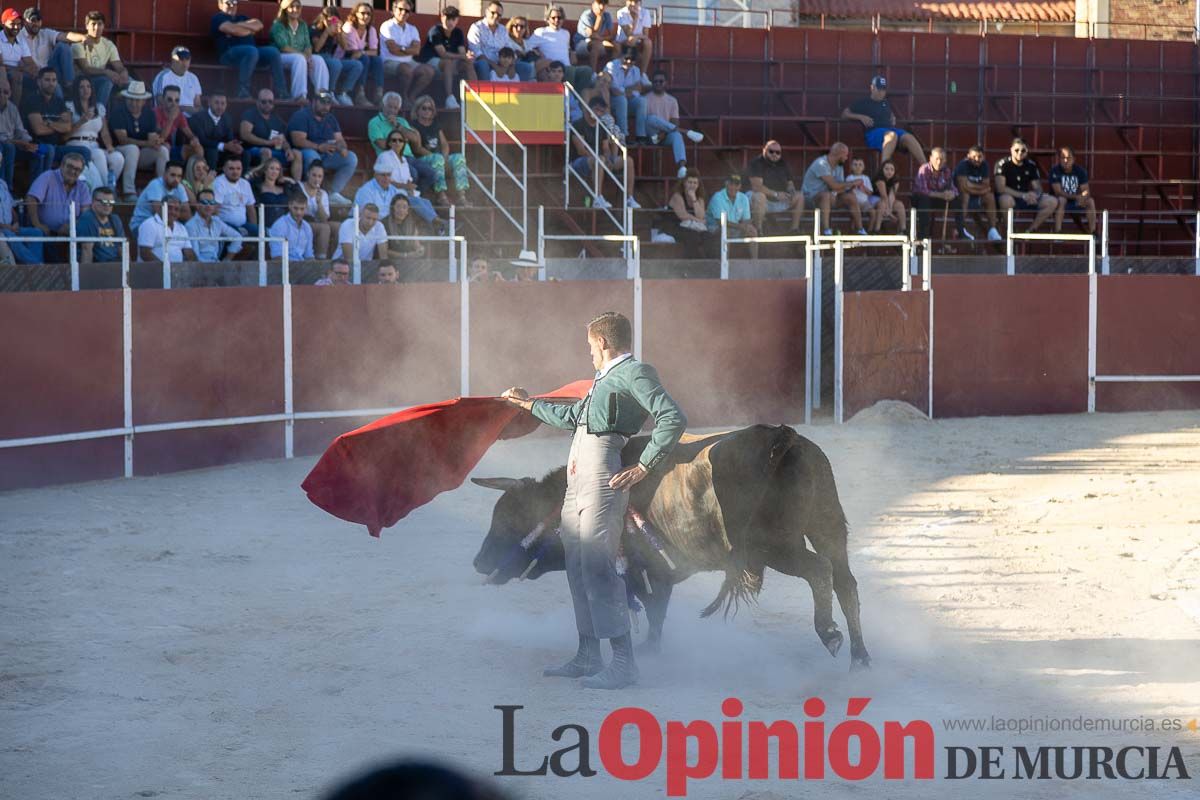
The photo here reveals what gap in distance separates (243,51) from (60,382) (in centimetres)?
499

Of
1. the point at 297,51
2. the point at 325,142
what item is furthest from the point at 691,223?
the point at 297,51

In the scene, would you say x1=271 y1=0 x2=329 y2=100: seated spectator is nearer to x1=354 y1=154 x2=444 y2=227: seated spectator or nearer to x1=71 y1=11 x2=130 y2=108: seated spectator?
x1=354 y1=154 x2=444 y2=227: seated spectator

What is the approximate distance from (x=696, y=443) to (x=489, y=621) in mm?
1341

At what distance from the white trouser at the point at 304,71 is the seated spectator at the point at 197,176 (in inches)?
84.4

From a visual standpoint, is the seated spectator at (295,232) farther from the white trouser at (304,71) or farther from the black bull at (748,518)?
the black bull at (748,518)

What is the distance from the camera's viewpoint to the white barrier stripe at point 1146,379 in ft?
50.4

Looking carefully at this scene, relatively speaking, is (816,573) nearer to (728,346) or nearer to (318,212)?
(318,212)

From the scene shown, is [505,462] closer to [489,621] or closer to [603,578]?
[489,621]

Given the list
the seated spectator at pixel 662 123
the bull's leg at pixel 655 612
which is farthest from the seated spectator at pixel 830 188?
the bull's leg at pixel 655 612

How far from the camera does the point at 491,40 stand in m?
15.8

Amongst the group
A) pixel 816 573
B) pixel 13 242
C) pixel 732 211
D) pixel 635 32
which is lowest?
pixel 816 573

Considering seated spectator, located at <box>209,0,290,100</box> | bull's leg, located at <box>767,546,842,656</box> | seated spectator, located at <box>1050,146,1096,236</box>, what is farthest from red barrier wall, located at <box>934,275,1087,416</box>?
bull's leg, located at <box>767,546,842,656</box>

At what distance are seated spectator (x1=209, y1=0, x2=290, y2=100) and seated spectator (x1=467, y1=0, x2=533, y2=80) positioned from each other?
214cm

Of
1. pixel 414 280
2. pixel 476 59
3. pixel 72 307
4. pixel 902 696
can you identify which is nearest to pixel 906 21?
pixel 476 59
